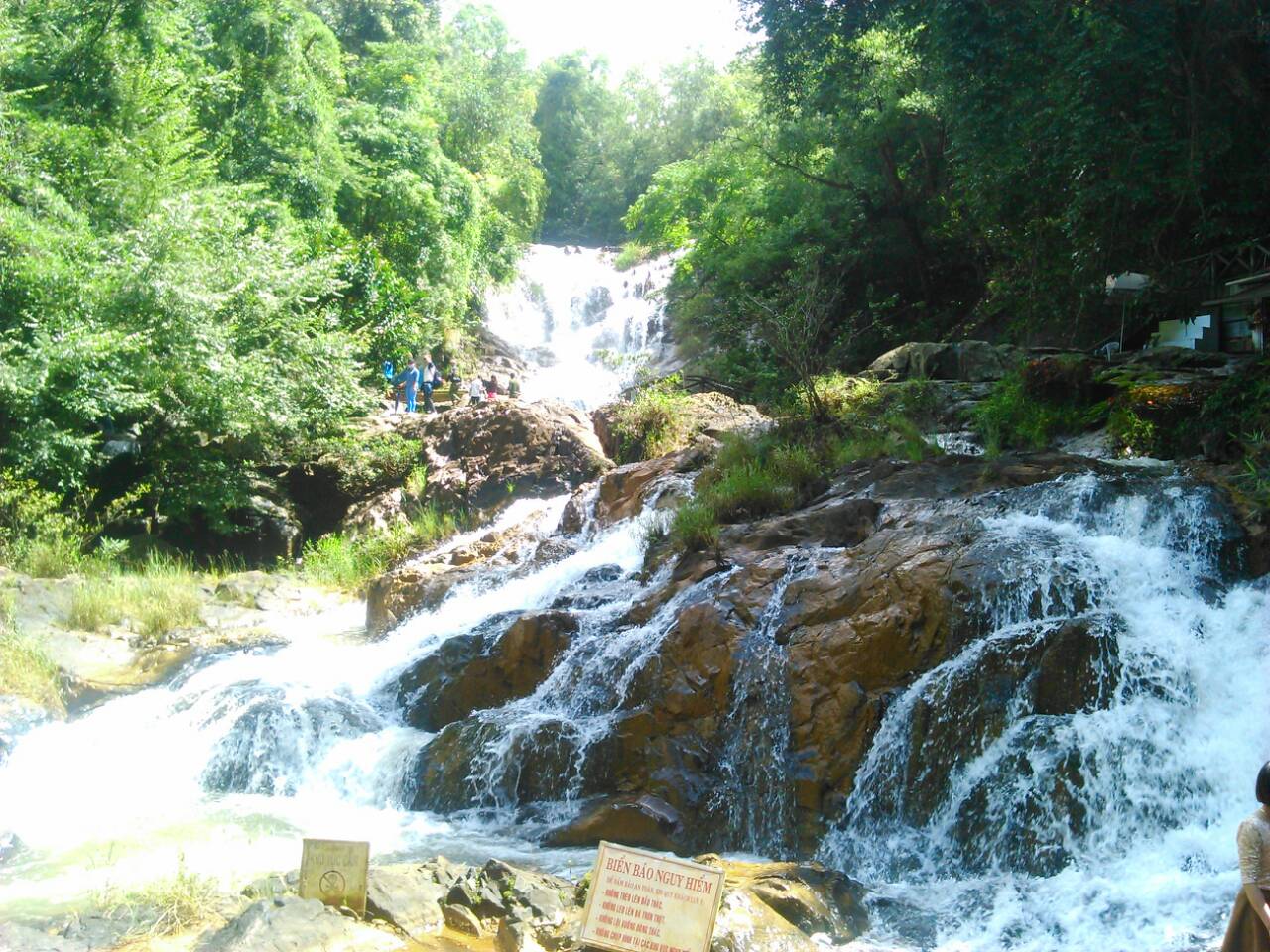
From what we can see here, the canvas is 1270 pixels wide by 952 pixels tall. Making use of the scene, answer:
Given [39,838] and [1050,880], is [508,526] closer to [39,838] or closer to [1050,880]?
[39,838]

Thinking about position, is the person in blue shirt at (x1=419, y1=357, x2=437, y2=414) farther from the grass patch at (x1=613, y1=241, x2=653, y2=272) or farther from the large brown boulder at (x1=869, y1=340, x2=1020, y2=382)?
the grass patch at (x1=613, y1=241, x2=653, y2=272)

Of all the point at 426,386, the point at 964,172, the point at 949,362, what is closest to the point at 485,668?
the point at 949,362

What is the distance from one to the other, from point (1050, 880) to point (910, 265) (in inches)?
683

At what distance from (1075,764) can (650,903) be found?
3.66 metres

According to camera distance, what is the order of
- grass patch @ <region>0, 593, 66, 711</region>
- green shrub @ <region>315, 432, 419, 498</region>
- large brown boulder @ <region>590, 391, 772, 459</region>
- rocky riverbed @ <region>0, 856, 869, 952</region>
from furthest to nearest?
green shrub @ <region>315, 432, 419, 498</region> < large brown boulder @ <region>590, 391, 772, 459</region> < grass patch @ <region>0, 593, 66, 711</region> < rocky riverbed @ <region>0, 856, 869, 952</region>

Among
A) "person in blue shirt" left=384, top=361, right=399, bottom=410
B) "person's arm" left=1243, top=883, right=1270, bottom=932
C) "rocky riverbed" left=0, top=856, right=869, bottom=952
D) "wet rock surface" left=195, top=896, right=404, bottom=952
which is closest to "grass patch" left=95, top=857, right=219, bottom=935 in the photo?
"rocky riverbed" left=0, top=856, right=869, bottom=952

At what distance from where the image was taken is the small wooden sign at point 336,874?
5625 millimetres

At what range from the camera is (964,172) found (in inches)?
597

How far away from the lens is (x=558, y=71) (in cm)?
5381

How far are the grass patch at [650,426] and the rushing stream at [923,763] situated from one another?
4876 millimetres

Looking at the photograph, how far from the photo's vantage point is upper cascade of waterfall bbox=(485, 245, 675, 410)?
27.1 metres

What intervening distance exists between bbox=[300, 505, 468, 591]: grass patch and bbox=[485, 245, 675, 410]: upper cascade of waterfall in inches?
335

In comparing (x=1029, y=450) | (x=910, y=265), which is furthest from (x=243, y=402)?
(x=910, y=265)

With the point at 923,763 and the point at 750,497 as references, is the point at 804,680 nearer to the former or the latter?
the point at 923,763
